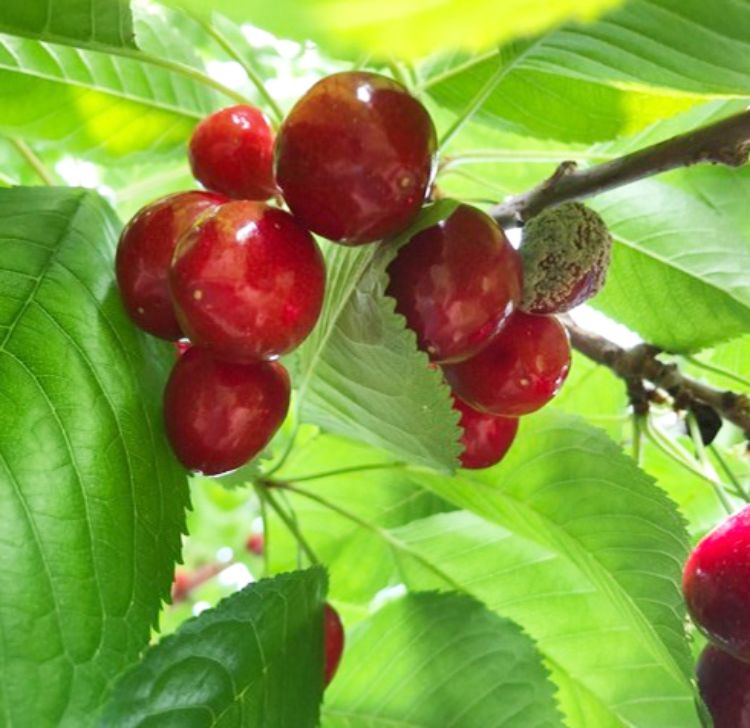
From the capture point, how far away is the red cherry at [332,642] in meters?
1.02

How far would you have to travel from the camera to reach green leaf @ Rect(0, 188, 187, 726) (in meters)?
0.62

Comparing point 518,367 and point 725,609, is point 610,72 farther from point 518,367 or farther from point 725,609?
point 725,609

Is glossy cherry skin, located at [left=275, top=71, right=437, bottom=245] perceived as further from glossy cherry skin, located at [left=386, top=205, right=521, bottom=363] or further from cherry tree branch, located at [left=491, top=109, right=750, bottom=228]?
cherry tree branch, located at [left=491, top=109, right=750, bottom=228]

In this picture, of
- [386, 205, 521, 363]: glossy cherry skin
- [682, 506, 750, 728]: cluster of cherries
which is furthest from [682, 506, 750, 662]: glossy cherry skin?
[386, 205, 521, 363]: glossy cherry skin

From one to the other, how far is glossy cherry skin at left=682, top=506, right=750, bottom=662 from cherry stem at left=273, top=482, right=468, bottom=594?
13.3 inches

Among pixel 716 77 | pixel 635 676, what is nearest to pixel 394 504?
pixel 635 676

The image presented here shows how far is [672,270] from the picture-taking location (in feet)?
3.48

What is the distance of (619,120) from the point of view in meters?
0.91

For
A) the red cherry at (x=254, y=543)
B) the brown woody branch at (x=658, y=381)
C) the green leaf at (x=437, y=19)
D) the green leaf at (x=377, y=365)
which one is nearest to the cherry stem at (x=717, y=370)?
the brown woody branch at (x=658, y=381)

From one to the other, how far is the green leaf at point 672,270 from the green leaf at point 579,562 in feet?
0.51

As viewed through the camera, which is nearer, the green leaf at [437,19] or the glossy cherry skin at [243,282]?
the green leaf at [437,19]

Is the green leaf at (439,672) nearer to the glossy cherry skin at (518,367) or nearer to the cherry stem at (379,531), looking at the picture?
the cherry stem at (379,531)

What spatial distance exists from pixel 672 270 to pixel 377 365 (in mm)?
471

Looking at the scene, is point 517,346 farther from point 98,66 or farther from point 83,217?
point 98,66
